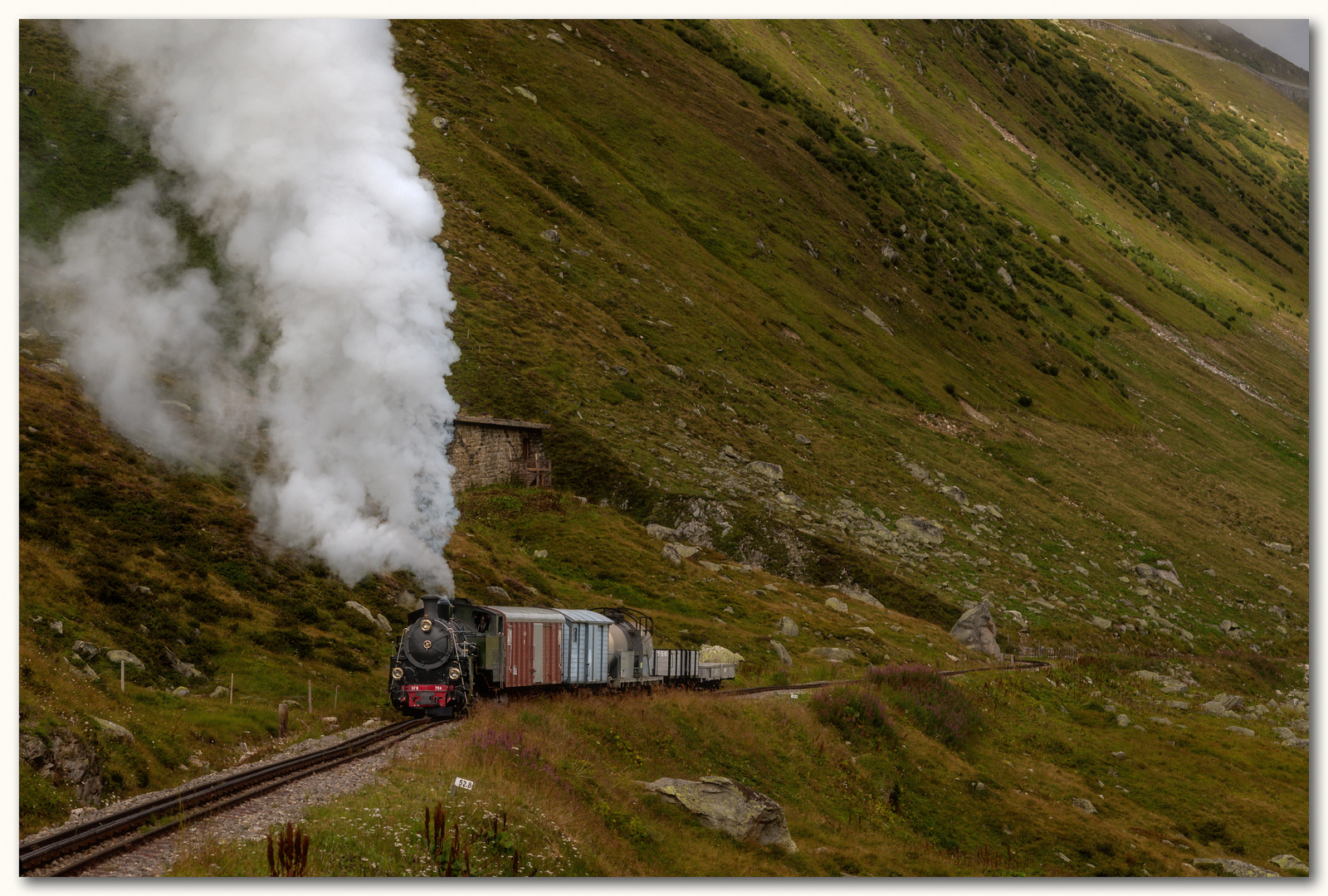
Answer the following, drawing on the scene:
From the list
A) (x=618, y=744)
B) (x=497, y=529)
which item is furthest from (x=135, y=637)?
(x=497, y=529)

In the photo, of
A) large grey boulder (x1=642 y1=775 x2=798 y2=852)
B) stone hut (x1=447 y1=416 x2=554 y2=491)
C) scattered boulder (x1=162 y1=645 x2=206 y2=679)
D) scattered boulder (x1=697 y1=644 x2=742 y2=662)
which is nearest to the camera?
large grey boulder (x1=642 y1=775 x2=798 y2=852)

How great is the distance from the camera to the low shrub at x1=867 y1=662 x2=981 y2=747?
150 ft

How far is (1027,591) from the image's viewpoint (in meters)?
76.7

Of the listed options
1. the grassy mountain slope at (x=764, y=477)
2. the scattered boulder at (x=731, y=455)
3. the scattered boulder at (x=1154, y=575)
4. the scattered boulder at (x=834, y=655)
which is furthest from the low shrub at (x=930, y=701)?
the scattered boulder at (x=1154, y=575)

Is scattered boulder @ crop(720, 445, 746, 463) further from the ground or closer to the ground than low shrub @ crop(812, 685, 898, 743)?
further from the ground

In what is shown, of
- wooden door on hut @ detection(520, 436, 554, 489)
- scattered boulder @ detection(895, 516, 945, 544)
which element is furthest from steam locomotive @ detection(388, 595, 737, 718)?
scattered boulder @ detection(895, 516, 945, 544)

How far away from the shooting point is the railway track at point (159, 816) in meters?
16.9

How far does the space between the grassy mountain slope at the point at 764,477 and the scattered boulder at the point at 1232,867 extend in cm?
187

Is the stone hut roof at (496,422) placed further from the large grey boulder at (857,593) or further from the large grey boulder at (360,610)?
the large grey boulder at (360,610)

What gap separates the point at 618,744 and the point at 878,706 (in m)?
15.7

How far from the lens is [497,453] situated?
7338cm

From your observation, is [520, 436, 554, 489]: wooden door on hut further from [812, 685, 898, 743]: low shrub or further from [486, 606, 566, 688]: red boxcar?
[486, 606, 566, 688]: red boxcar

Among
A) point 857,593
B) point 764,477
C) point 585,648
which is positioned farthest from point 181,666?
point 764,477

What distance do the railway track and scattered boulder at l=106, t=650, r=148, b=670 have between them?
859 centimetres
